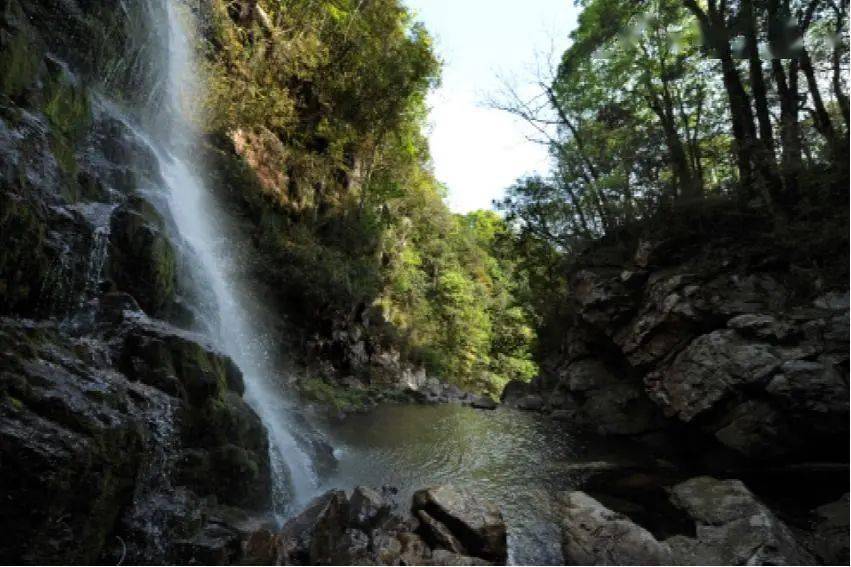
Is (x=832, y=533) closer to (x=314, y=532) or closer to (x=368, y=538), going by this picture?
(x=368, y=538)

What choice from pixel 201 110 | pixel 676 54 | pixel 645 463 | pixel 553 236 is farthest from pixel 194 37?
pixel 645 463

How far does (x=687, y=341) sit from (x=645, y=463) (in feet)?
9.12

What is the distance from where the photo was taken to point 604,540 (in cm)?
571

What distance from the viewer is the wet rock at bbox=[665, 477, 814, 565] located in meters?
5.25

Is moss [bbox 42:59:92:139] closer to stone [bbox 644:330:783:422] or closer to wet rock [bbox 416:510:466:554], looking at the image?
wet rock [bbox 416:510:466:554]

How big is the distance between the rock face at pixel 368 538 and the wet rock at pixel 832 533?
369cm

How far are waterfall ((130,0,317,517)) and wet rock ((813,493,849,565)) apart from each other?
701 centimetres

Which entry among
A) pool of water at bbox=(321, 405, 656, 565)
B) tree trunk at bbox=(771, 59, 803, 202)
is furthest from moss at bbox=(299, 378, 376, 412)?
tree trunk at bbox=(771, 59, 803, 202)

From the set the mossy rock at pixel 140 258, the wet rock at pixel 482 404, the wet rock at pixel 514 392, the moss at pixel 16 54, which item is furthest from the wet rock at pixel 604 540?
the wet rock at pixel 514 392

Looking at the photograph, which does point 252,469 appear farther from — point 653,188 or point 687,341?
point 653,188

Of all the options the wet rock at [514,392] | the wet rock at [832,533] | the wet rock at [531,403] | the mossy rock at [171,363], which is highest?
the mossy rock at [171,363]

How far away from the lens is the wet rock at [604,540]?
537 cm

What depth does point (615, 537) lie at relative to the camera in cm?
566

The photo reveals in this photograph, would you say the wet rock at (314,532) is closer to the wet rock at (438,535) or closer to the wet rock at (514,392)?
the wet rock at (438,535)
